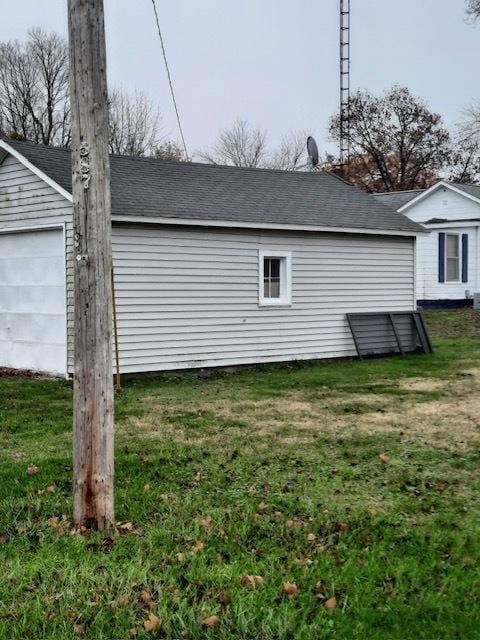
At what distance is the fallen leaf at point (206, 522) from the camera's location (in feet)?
17.5

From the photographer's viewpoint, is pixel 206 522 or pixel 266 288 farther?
pixel 266 288

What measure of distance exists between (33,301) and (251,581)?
974 centimetres

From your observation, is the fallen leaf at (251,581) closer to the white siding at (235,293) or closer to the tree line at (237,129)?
the white siding at (235,293)

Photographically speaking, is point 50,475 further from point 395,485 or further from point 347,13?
point 347,13

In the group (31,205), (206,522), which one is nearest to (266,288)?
(31,205)

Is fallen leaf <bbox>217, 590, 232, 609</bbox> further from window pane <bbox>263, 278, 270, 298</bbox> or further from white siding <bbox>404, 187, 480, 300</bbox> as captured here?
white siding <bbox>404, 187, 480, 300</bbox>

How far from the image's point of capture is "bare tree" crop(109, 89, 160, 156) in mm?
43812

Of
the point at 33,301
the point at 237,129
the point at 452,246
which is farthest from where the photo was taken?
the point at 237,129

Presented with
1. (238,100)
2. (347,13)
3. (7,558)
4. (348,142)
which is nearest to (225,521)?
(7,558)

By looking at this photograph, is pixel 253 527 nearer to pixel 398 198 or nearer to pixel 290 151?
pixel 398 198

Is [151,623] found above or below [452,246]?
below

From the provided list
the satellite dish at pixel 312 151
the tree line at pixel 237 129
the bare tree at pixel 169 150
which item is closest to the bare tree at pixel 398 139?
the tree line at pixel 237 129

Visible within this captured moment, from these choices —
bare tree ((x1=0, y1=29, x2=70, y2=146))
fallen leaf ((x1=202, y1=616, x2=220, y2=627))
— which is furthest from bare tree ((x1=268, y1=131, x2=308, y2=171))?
fallen leaf ((x1=202, y1=616, x2=220, y2=627))

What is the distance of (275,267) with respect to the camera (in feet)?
48.6
